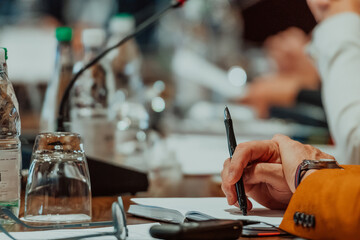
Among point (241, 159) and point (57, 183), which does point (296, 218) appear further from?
point (57, 183)

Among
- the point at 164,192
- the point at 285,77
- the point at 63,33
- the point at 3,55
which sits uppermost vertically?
the point at 285,77

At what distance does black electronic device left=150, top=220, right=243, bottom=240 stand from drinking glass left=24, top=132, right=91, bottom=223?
0.66ft

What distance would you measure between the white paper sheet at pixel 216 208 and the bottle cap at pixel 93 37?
2.11ft

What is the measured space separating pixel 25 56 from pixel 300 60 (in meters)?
2.37

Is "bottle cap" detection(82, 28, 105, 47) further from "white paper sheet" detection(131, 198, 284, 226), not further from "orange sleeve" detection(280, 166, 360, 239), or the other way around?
"orange sleeve" detection(280, 166, 360, 239)

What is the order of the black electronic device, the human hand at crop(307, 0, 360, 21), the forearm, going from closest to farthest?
1. the black electronic device
2. the forearm
3. the human hand at crop(307, 0, 360, 21)

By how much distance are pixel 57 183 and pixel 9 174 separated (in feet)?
0.21

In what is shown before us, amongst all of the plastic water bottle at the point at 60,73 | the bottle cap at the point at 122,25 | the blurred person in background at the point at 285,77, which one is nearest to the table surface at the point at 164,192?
the plastic water bottle at the point at 60,73

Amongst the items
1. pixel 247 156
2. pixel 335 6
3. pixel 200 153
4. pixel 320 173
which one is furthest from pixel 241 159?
pixel 200 153

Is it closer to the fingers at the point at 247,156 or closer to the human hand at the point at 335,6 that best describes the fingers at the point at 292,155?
the fingers at the point at 247,156

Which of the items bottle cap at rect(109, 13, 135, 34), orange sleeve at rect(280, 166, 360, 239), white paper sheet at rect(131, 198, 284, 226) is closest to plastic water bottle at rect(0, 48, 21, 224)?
white paper sheet at rect(131, 198, 284, 226)

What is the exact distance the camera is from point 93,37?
5.16ft

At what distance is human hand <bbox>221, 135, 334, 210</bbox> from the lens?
867mm

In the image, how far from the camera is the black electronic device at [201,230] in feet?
2.09
